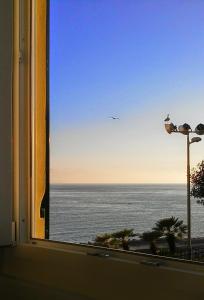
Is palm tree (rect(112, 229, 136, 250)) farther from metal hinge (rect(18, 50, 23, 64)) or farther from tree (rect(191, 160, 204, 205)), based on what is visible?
metal hinge (rect(18, 50, 23, 64))

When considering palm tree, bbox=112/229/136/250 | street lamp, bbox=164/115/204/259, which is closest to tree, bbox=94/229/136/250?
palm tree, bbox=112/229/136/250

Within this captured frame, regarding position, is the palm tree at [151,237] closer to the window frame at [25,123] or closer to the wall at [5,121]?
the window frame at [25,123]

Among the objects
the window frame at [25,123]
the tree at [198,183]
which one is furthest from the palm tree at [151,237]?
the window frame at [25,123]

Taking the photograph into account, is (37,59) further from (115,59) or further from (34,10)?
(115,59)

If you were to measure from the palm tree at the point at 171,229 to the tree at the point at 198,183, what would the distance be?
0.40ft

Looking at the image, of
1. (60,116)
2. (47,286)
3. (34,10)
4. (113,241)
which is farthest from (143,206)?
(34,10)

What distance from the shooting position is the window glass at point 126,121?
1623mm

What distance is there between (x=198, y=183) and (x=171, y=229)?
0.77 feet

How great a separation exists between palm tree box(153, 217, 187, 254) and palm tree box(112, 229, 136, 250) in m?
0.10

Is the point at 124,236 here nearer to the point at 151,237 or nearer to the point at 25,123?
the point at 151,237

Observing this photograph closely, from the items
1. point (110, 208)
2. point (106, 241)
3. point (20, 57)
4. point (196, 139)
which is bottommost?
point (106, 241)

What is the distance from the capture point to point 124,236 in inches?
67.1

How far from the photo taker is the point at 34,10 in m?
1.84

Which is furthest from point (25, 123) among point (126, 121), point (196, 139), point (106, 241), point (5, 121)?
point (196, 139)
